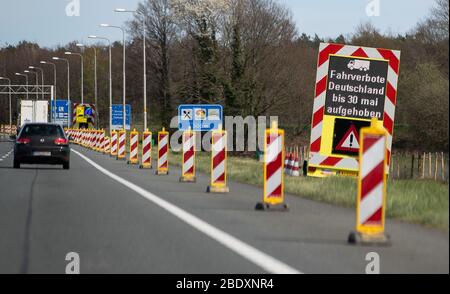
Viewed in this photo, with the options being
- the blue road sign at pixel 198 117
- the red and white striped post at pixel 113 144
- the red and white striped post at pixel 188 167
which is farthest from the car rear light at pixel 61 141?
the red and white striped post at pixel 113 144

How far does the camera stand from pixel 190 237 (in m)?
10.2

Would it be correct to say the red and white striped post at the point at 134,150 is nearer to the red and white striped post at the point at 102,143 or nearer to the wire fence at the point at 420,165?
the wire fence at the point at 420,165

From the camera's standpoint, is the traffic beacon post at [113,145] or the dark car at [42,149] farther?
the traffic beacon post at [113,145]

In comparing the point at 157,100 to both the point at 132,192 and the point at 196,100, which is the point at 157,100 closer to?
the point at 196,100

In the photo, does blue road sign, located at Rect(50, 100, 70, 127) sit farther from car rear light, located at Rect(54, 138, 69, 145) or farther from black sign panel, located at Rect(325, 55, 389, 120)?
black sign panel, located at Rect(325, 55, 389, 120)

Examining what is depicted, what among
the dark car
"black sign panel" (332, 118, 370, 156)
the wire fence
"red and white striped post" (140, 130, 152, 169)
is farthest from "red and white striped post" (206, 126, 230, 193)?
the wire fence

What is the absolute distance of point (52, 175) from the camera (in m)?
23.9

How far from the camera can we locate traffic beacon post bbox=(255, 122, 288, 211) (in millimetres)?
13273

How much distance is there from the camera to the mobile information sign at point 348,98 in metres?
18.0

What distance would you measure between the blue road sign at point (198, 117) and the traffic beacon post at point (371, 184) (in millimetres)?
23153

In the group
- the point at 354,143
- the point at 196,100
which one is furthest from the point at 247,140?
the point at 354,143

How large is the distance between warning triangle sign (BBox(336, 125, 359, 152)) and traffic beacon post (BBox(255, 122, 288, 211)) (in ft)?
16.9

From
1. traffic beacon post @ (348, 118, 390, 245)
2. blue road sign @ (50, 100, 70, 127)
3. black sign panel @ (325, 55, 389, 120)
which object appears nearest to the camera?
traffic beacon post @ (348, 118, 390, 245)
